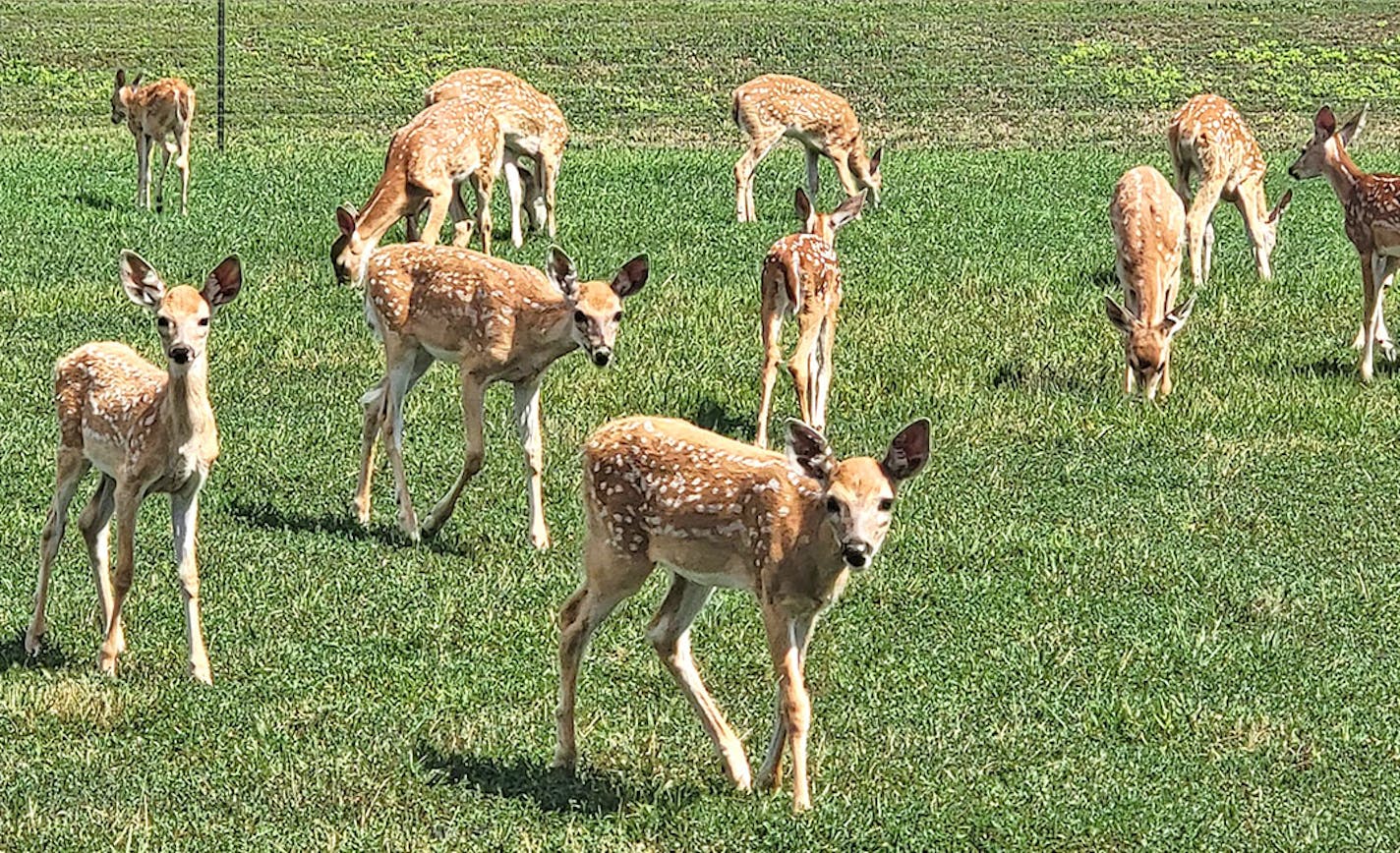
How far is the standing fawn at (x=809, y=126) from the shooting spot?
23.0 m

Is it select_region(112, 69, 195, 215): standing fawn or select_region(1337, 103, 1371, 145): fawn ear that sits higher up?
select_region(1337, 103, 1371, 145): fawn ear

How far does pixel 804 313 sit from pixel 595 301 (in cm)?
262

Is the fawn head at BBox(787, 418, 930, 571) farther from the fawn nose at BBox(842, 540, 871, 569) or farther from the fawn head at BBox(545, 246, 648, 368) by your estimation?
the fawn head at BBox(545, 246, 648, 368)

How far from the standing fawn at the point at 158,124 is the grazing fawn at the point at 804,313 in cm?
994

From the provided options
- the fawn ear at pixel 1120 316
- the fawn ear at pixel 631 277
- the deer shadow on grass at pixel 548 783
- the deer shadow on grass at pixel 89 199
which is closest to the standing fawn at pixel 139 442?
the deer shadow on grass at pixel 548 783

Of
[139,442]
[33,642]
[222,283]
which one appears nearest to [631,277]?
[222,283]

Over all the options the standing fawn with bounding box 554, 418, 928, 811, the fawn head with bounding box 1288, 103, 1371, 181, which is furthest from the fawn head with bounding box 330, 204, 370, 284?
the fawn head with bounding box 1288, 103, 1371, 181

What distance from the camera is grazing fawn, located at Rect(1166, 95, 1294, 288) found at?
18.5 metres

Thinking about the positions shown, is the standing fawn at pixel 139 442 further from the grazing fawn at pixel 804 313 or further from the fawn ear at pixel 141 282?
the grazing fawn at pixel 804 313

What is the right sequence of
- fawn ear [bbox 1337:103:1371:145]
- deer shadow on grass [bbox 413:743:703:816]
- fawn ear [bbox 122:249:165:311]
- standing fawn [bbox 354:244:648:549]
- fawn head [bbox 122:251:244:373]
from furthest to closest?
fawn ear [bbox 1337:103:1371:145]
standing fawn [bbox 354:244:648:549]
fawn ear [bbox 122:249:165:311]
fawn head [bbox 122:251:244:373]
deer shadow on grass [bbox 413:743:703:816]

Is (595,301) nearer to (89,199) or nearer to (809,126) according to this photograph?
(89,199)

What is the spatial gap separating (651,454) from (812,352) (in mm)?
5373

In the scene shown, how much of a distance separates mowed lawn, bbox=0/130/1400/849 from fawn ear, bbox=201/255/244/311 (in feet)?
4.76

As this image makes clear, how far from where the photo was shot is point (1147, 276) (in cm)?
1506
